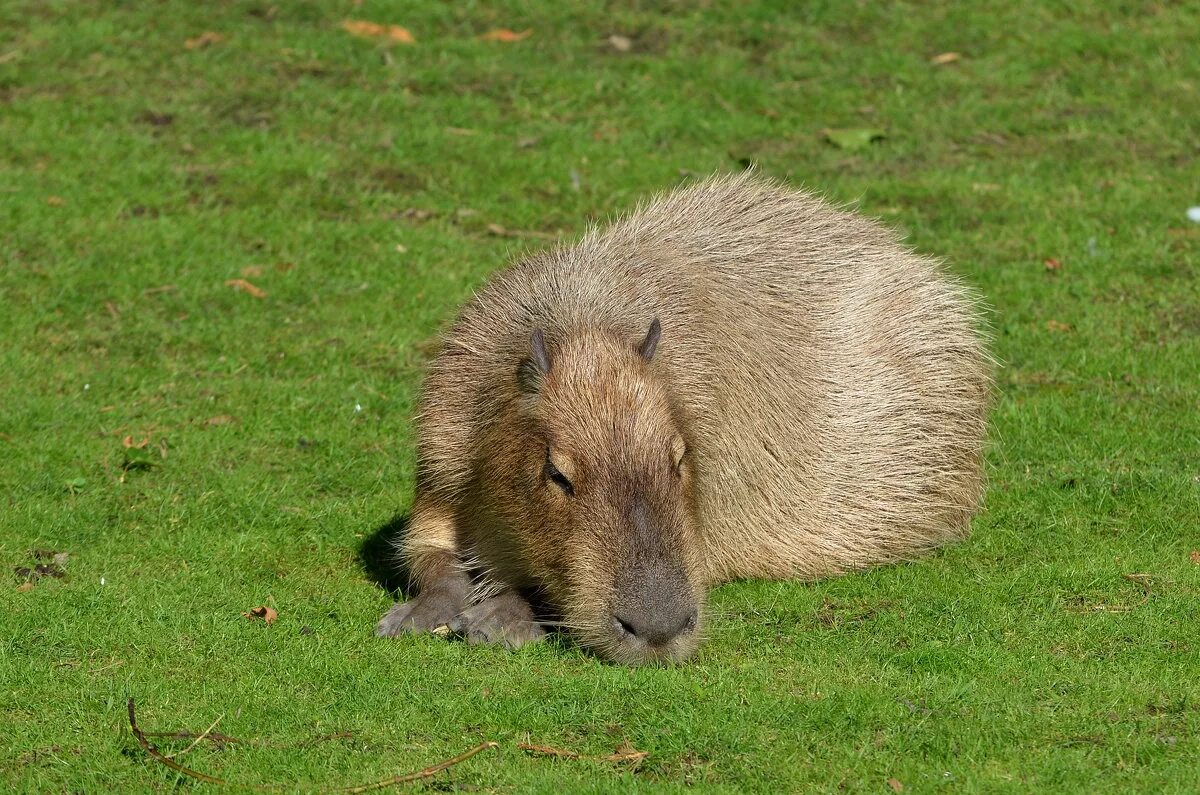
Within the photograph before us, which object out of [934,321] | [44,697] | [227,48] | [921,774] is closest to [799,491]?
[934,321]

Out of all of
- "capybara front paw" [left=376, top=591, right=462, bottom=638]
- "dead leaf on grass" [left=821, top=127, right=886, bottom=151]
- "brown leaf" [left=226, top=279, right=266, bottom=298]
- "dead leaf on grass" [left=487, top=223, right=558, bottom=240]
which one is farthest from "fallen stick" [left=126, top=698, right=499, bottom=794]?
"dead leaf on grass" [left=821, top=127, right=886, bottom=151]

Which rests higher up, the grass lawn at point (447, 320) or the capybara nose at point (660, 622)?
the capybara nose at point (660, 622)

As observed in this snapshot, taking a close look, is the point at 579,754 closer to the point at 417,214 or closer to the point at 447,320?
the point at 447,320

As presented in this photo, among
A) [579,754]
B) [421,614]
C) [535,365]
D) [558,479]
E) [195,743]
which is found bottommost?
[421,614]

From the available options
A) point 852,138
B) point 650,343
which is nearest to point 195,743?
point 650,343

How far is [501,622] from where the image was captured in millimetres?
4973

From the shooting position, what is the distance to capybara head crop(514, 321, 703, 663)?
445 centimetres

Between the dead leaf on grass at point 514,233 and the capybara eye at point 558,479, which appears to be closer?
the capybara eye at point 558,479

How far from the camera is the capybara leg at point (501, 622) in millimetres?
4926

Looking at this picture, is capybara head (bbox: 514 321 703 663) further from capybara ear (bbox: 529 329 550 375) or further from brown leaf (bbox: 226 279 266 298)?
brown leaf (bbox: 226 279 266 298)

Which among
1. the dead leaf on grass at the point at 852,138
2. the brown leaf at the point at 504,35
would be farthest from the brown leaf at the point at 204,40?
the dead leaf on grass at the point at 852,138

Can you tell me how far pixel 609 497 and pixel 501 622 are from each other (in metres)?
0.67

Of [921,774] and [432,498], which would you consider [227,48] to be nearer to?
[432,498]

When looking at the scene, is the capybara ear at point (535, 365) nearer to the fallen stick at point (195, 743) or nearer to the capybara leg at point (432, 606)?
the capybara leg at point (432, 606)
